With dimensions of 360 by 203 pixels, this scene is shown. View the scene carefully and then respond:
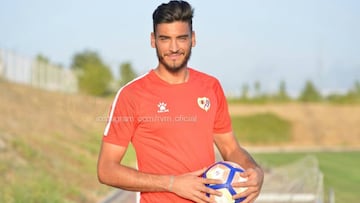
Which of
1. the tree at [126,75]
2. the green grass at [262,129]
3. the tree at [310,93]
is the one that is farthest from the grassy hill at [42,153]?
the tree at [310,93]

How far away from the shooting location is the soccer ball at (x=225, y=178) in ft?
12.5

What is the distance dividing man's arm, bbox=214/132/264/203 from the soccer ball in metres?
0.03

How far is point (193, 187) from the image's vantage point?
12.2 feet

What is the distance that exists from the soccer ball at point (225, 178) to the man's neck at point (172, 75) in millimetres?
527

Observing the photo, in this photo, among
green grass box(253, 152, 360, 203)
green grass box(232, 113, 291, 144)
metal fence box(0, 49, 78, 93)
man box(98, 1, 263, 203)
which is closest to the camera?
man box(98, 1, 263, 203)

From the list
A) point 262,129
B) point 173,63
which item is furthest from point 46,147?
point 262,129

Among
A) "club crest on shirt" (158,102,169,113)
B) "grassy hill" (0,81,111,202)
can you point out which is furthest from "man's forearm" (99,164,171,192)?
"grassy hill" (0,81,111,202)

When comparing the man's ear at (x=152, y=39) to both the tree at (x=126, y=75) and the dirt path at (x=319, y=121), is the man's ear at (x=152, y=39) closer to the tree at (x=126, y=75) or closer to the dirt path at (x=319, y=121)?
the tree at (x=126, y=75)

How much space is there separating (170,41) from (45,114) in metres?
21.8

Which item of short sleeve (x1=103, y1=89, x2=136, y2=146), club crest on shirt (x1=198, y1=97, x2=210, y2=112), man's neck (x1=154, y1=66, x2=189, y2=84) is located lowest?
short sleeve (x1=103, y1=89, x2=136, y2=146)

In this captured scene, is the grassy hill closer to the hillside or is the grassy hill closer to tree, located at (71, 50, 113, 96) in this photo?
the hillside

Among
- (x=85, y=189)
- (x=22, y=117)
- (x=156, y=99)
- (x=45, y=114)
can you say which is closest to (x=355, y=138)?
(x=45, y=114)

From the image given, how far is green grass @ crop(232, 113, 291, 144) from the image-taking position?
52.2 m

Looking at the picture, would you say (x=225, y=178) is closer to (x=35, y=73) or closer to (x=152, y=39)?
(x=152, y=39)
